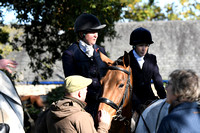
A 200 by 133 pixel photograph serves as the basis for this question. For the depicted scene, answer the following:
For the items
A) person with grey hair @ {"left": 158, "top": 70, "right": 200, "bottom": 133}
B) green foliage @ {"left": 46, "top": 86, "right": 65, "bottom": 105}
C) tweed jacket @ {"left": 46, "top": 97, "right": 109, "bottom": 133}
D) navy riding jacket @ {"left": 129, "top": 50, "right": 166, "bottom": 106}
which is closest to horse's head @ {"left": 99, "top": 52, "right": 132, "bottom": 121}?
tweed jacket @ {"left": 46, "top": 97, "right": 109, "bottom": 133}

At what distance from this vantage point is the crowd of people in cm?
254

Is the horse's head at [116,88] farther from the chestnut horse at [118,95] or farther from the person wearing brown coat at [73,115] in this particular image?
the person wearing brown coat at [73,115]

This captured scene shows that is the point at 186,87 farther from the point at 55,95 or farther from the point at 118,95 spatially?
the point at 55,95

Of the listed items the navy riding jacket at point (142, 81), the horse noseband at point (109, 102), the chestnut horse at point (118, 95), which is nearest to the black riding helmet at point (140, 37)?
the navy riding jacket at point (142, 81)

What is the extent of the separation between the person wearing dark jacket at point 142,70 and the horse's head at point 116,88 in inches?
16.5

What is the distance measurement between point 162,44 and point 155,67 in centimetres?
2314

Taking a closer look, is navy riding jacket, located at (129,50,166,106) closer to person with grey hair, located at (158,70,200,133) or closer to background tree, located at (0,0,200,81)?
person with grey hair, located at (158,70,200,133)

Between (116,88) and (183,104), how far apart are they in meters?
1.30

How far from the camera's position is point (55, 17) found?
1005 centimetres

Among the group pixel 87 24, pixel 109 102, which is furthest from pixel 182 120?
pixel 87 24

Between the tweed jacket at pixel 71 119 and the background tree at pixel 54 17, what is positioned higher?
the background tree at pixel 54 17

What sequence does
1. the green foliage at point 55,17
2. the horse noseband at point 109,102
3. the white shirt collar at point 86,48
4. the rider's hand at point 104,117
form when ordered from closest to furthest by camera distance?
the rider's hand at point 104,117
the horse noseband at point 109,102
the white shirt collar at point 86,48
the green foliage at point 55,17

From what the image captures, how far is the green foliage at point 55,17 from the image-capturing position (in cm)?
933

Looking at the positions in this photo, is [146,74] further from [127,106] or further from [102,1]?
[102,1]
